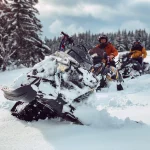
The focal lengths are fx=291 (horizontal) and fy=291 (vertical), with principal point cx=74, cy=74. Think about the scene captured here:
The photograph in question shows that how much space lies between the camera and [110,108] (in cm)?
591

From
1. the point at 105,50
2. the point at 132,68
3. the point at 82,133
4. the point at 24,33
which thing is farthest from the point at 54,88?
the point at 24,33

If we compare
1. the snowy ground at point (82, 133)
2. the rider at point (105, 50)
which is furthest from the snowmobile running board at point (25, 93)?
the rider at point (105, 50)

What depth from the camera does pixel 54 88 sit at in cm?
432

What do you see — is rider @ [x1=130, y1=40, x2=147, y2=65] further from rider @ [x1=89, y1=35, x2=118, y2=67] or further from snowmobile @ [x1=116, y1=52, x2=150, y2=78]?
rider @ [x1=89, y1=35, x2=118, y2=67]

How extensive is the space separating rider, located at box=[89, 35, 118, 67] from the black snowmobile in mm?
Result: 5507

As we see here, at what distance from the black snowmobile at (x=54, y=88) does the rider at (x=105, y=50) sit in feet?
18.1

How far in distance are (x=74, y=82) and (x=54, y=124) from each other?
0.74 meters

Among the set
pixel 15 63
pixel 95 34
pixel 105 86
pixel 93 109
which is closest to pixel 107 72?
pixel 105 86

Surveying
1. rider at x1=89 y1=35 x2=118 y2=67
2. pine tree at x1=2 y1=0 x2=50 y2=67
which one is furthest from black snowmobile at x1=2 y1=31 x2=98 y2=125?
pine tree at x1=2 y1=0 x2=50 y2=67

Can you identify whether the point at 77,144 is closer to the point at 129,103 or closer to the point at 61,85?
the point at 61,85

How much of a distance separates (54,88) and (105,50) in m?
6.61

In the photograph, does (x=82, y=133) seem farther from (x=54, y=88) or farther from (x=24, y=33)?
(x=24, y=33)

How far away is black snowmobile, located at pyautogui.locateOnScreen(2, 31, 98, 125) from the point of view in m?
4.24

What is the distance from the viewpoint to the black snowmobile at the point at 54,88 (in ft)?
13.9
